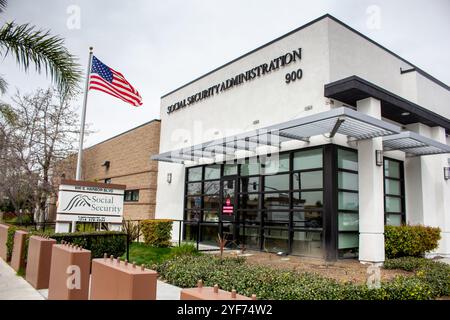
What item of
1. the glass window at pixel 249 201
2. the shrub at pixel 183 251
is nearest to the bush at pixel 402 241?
the glass window at pixel 249 201

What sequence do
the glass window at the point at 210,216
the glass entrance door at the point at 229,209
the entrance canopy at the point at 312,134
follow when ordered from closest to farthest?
1. the entrance canopy at the point at 312,134
2. the glass entrance door at the point at 229,209
3. the glass window at the point at 210,216

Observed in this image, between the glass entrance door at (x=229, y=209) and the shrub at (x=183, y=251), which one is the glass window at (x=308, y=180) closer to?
the glass entrance door at (x=229, y=209)

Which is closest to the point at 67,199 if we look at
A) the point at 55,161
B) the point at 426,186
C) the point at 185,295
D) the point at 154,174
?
the point at 185,295

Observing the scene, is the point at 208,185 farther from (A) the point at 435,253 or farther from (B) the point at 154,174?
(A) the point at 435,253

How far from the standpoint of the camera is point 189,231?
15180mm

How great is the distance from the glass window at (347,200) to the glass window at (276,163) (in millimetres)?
1849

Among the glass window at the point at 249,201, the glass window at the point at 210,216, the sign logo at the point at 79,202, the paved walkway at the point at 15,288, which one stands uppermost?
the glass window at the point at 249,201

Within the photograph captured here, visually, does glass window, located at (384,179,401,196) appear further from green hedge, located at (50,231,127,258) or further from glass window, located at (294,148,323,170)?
green hedge, located at (50,231,127,258)

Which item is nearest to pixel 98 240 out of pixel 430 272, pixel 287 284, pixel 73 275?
pixel 73 275

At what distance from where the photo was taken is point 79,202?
8375mm

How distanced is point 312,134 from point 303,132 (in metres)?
0.29

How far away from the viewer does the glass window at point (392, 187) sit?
12.0 metres

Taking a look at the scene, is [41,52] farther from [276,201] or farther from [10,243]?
[276,201]

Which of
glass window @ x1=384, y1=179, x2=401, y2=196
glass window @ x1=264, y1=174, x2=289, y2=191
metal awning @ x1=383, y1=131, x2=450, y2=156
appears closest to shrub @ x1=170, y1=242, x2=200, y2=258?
glass window @ x1=264, y1=174, x2=289, y2=191
